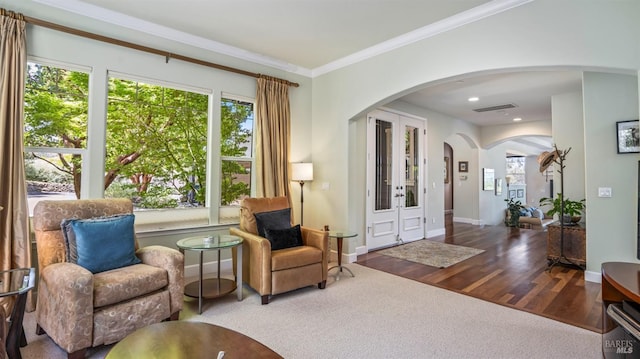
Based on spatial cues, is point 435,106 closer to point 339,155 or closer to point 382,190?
point 382,190

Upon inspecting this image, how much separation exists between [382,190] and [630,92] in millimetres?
3400

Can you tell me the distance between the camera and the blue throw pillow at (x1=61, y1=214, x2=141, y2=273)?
248 centimetres

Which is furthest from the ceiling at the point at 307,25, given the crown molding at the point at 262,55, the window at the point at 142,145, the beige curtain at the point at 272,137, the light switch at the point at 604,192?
the light switch at the point at 604,192

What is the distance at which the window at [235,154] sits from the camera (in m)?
4.39

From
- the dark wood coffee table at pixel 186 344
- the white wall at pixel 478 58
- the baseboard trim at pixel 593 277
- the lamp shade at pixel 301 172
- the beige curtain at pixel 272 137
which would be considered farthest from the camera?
the lamp shade at pixel 301 172

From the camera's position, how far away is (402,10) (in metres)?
3.29

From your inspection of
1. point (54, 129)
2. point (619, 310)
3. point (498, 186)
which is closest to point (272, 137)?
point (54, 129)

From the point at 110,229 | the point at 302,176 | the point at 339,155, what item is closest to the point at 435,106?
the point at 339,155

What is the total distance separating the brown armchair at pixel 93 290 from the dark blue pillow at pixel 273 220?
1058 mm

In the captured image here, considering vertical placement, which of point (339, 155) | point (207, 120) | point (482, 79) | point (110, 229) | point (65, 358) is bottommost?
point (65, 358)

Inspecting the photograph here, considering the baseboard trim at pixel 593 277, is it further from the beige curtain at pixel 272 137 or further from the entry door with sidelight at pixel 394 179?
the beige curtain at pixel 272 137

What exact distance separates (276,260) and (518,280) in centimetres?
299

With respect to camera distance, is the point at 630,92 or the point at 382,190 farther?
the point at 382,190

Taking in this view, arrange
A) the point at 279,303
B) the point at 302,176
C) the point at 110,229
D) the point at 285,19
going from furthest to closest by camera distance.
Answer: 1. the point at 302,176
2. the point at 285,19
3. the point at 279,303
4. the point at 110,229
